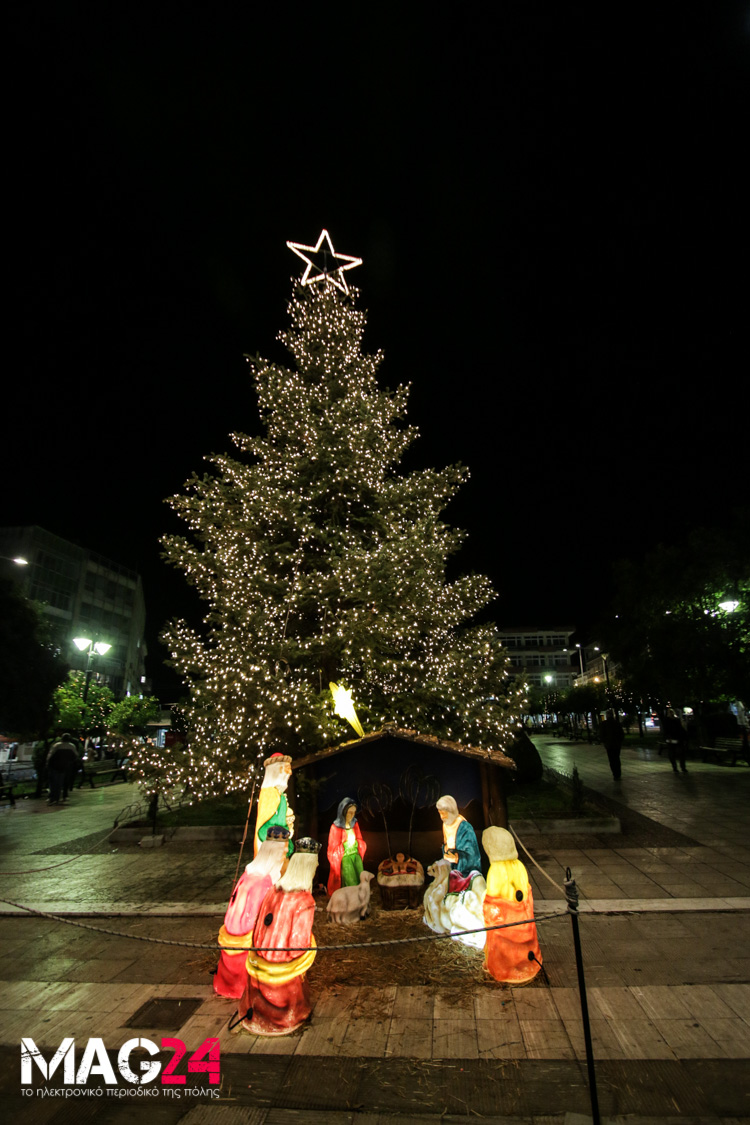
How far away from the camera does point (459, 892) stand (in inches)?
235

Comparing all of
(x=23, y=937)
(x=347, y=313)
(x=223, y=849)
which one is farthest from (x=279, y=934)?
(x=347, y=313)

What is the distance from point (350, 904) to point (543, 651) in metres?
86.1

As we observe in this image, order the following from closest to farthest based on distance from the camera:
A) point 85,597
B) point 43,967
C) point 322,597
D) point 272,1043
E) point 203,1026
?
point 272,1043, point 203,1026, point 43,967, point 322,597, point 85,597

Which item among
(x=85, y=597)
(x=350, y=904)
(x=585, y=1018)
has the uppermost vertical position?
(x=85, y=597)

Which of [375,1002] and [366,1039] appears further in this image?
[375,1002]

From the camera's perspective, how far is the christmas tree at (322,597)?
9531 millimetres

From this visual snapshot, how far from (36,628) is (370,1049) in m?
30.2

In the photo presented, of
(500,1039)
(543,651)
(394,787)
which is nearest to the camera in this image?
(500,1039)

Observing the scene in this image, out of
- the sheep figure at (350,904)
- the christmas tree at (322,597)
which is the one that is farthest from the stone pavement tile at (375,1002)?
the christmas tree at (322,597)

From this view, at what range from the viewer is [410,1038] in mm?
4020

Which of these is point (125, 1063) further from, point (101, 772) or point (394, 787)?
point (101, 772)

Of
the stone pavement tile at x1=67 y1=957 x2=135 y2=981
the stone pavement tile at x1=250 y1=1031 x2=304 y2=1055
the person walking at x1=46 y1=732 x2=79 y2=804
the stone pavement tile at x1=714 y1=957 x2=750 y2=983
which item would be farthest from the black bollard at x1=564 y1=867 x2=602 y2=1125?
the person walking at x1=46 y1=732 x2=79 y2=804

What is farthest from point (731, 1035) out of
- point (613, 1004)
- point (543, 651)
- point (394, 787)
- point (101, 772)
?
point (543, 651)

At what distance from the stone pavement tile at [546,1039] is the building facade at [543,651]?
82.8 metres
